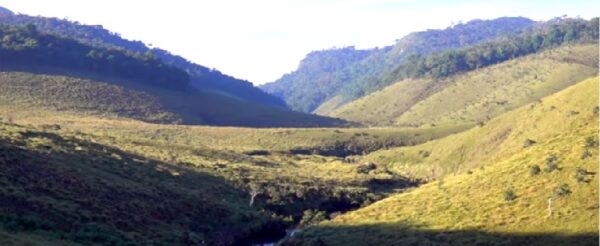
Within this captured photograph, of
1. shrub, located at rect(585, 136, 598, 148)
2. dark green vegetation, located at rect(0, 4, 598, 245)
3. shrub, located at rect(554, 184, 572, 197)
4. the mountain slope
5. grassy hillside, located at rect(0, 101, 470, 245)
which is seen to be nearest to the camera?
dark green vegetation, located at rect(0, 4, 598, 245)

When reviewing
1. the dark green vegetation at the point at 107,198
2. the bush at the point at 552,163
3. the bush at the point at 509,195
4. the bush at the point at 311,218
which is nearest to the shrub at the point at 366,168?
the dark green vegetation at the point at 107,198

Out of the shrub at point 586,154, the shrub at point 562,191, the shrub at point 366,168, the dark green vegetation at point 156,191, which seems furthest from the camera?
the shrub at point 366,168

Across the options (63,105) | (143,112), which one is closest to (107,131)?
(63,105)

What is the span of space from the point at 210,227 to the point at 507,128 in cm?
5861

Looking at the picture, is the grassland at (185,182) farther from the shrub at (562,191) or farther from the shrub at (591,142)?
the shrub at (562,191)

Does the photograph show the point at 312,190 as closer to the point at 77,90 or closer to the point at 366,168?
the point at 366,168

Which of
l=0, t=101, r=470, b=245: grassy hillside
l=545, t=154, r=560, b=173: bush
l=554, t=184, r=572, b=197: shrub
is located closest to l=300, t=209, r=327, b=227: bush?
l=0, t=101, r=470, b=245: grassy hillside

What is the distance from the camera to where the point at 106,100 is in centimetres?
16775

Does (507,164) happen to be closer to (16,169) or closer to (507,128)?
(507,128)

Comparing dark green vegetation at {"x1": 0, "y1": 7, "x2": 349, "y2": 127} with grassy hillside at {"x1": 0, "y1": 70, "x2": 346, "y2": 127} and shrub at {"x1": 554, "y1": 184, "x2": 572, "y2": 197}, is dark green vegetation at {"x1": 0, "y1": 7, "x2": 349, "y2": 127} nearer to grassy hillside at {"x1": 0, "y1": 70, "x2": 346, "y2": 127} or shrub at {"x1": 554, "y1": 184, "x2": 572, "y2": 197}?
grassy hillside at {"x1": 0, "y1": 70, "x2": 346, "y2": 127}

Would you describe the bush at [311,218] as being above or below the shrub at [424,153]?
below

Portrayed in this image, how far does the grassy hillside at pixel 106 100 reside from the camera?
15000 cm

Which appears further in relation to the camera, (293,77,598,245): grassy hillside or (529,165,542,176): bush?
(529,165,542,176): bush

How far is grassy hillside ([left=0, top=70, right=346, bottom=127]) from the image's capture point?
150 meters
